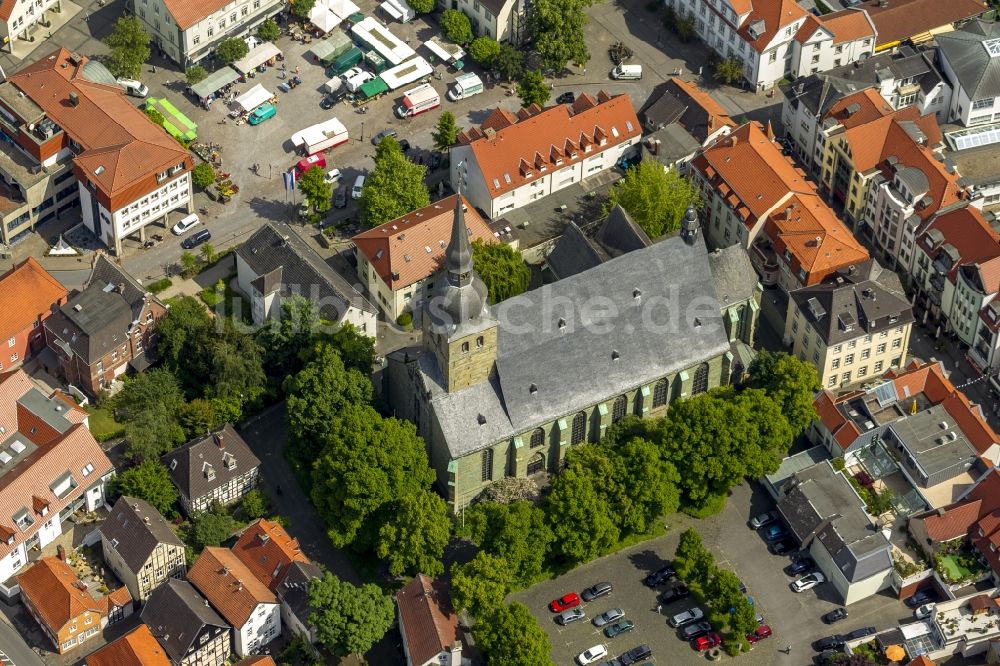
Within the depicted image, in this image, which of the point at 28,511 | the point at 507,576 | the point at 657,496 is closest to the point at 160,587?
the point at 28,511

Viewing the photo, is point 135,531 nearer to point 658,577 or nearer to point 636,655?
point 636,655

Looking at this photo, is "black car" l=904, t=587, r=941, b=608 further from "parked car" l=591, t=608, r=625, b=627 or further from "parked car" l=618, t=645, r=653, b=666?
"parked car" l=591, t=608, r=625, b=627

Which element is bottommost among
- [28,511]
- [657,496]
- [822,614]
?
[822,614]

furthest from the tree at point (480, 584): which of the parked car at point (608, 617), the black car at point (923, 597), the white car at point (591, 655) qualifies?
the black car at point (923, 597)

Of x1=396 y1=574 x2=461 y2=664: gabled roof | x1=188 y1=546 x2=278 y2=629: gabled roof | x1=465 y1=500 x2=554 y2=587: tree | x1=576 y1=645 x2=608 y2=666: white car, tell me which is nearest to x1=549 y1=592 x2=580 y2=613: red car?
x1=465 y1=500 x2=554 y2=587: tree

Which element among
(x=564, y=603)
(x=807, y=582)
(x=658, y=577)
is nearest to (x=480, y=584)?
(x=564, y=603)

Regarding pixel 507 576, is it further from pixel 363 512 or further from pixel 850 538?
pixel 850 538
